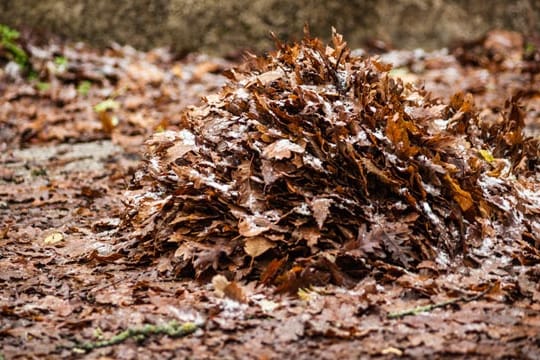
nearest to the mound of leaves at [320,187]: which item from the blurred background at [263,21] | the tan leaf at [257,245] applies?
the tan leaf at [257,245]

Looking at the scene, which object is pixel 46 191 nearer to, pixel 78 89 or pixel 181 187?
pixel 181 187

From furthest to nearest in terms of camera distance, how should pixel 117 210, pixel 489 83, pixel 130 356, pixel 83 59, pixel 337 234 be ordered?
pixel 83 59 < pixel 489 83 < pixel 117 210 < pixel 337 234 < pixel 130 356

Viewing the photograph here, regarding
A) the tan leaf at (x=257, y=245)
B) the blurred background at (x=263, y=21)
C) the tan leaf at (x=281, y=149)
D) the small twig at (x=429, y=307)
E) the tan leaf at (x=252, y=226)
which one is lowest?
the small twig at (x=429, y=307)

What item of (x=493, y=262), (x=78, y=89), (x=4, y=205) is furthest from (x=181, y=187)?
(x=78, y=89)

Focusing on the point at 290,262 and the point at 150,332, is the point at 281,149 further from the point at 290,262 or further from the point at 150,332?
the point at 150,332

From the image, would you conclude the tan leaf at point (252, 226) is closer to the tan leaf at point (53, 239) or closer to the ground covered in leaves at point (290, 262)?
the ground covered in leaves at point (290, 262)

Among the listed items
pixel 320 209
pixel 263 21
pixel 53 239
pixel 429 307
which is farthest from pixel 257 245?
pixel 263 21
